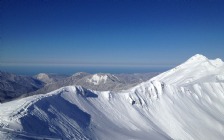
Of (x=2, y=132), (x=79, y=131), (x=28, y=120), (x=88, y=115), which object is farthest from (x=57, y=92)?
(x=2, y=132)

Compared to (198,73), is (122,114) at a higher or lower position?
lower

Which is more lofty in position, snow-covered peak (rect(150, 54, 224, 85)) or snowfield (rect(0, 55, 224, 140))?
snow-covered peak (rect(150, 54, 224, 85))

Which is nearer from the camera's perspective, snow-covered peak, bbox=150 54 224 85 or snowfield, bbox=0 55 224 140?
snowfield, bbox=0 55 224 140

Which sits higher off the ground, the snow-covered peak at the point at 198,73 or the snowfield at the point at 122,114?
the snow-covered peak at the point at 198,73

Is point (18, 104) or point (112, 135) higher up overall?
point (18, 104)

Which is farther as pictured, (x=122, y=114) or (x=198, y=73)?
(x=198, y=73)

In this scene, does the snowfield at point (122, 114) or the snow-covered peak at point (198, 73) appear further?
the snow-covered peak at point (198, 73)

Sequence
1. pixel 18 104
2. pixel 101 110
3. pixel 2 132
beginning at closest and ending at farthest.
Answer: pixel 2 132
pixel 18 104
pixel 101 110

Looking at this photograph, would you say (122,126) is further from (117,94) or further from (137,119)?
(117,94)
